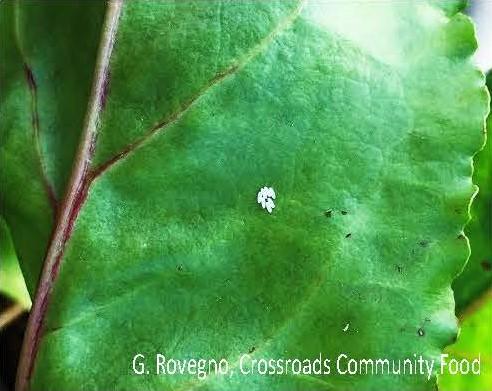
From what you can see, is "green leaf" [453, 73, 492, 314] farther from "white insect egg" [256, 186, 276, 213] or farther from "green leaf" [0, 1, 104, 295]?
"green leaf" [0, 1, 104, 295]

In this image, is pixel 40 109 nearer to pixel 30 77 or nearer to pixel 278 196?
pixel 30 77

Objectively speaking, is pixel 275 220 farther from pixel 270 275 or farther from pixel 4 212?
pixel 4 212

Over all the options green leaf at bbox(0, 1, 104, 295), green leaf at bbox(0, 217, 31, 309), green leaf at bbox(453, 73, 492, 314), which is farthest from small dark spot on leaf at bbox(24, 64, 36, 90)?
green leaf at bbox(453, 73, 492, 314)

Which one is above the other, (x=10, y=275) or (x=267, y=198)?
(x=267, y=198)

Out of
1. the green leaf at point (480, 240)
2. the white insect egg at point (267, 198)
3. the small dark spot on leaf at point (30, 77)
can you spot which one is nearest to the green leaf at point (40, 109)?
the small dark spot on leaf at point (30, 77)

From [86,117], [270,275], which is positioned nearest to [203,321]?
[270,275]

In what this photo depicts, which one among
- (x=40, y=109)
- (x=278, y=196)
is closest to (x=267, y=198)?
(x=278, y=196)

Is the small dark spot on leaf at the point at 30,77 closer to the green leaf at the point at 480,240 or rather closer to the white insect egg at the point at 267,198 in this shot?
the white insect egg at the point at 267,198
